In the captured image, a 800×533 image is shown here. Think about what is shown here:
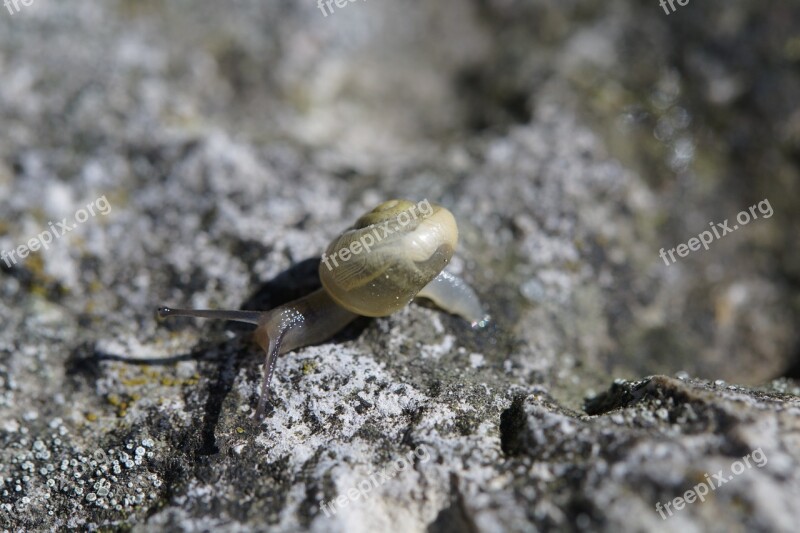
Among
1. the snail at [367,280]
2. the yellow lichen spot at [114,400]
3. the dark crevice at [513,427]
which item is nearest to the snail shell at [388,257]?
the snail at [367,280]

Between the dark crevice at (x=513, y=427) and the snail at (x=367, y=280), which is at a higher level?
the snail at (x=367, y=280)


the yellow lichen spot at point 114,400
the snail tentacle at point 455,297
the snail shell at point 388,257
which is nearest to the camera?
the snail shell at point 388,257

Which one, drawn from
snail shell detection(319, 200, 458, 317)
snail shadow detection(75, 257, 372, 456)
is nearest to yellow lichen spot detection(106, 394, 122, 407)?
snail shadow detection(75, 257, 372, 456)

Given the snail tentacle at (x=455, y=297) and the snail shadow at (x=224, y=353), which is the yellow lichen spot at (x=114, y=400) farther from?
the snail tentacle at (x=455, y=297)

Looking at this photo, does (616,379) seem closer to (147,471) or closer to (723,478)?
(723,478)

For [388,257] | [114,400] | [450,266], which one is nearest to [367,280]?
[388,257]

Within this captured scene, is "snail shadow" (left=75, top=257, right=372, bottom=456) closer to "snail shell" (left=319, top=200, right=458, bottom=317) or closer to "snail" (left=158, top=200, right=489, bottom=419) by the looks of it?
"snail" (left=158, top=200, right=489, bottom=419)
